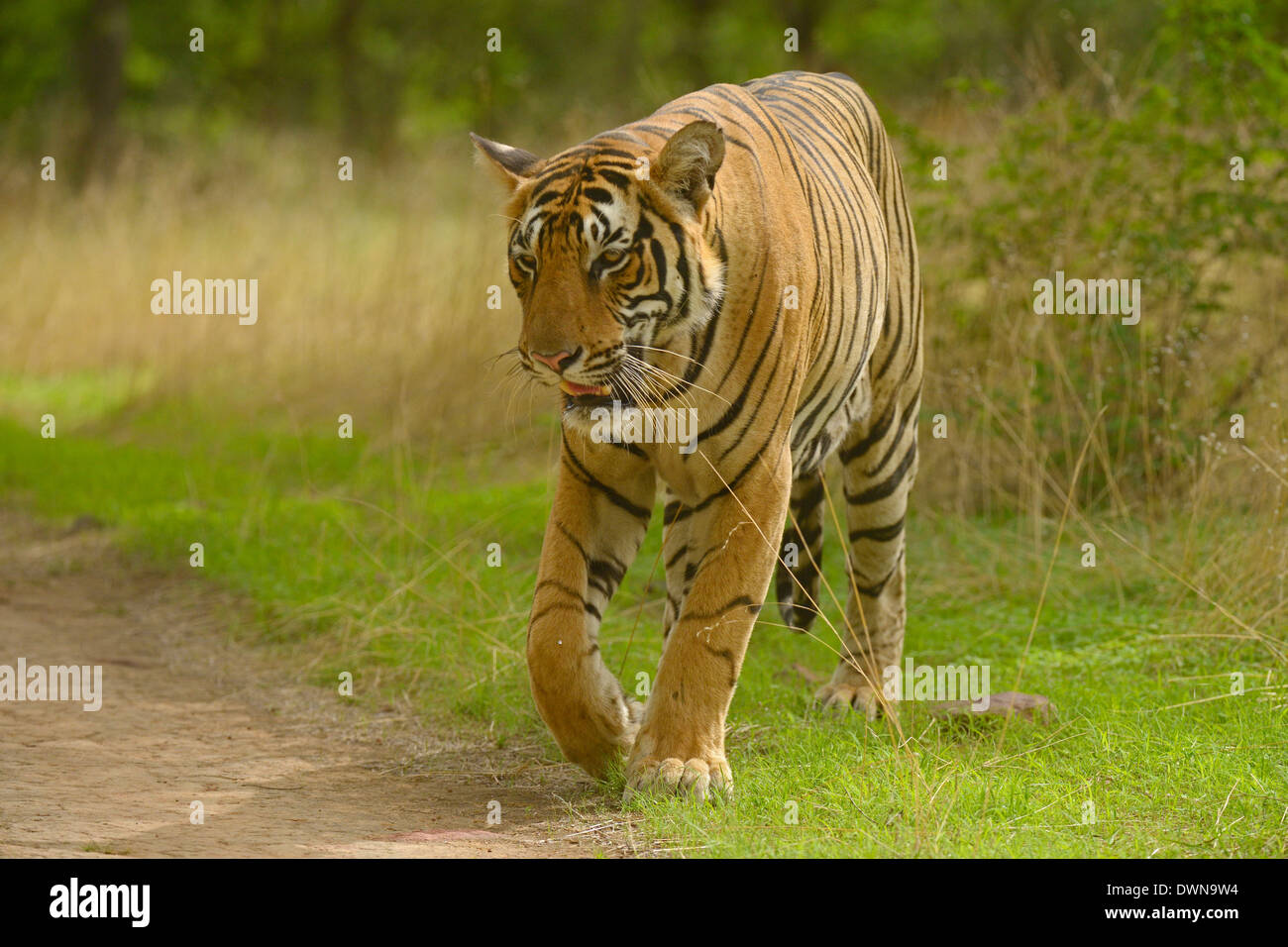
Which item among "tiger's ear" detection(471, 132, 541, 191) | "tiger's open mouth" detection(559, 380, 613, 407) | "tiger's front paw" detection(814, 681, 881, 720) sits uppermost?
"tiger's ear" detection(471, 132, 541, 191)

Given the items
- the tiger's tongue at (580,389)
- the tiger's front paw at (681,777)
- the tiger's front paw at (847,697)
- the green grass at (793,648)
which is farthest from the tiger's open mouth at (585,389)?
the tiger's front paw at (847,697)

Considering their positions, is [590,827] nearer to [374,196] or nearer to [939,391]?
[939,391]

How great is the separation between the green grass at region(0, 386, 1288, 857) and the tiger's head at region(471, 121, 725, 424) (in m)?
0.85

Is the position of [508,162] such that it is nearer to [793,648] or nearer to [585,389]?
[585,389]

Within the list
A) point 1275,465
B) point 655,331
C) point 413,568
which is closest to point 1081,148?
point 1275,465

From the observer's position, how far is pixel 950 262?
773cm

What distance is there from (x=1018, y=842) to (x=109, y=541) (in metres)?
5.23

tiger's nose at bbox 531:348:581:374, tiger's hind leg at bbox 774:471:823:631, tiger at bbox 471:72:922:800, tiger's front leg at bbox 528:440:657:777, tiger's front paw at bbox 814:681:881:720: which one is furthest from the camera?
tiger's hind leg at bbox 774:471:823:631

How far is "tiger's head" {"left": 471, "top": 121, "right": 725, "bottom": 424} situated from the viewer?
3.74 m

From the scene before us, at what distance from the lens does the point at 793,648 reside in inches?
238

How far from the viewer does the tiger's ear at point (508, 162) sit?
4.11m

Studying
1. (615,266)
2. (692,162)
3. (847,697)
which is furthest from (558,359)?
(847,697)

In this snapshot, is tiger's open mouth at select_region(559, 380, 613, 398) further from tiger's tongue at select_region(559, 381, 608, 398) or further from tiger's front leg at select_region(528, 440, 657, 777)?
tiger's front leg at select_region(528, 440, 657, 777)

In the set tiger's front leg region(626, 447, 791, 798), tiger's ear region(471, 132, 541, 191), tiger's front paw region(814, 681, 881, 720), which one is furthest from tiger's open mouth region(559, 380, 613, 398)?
tiger's front paw region(814, 681, 881, 720)
